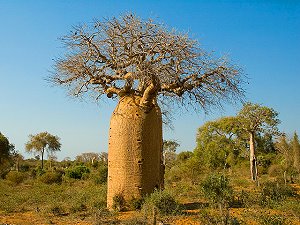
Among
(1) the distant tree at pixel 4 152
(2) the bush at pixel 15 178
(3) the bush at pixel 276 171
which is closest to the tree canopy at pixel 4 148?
(1) the distant tree at pixel 4 152

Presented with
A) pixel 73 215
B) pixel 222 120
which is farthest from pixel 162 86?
pixel 222 120

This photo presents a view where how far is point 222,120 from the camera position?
2453 centimetres

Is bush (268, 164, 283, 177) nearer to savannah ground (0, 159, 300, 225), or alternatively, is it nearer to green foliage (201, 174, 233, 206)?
savannah ground (0, 159, 300, 225)

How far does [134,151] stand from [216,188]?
2.00 m

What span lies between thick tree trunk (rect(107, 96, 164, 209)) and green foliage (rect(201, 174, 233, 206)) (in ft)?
5.06

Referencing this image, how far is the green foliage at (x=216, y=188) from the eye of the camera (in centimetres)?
600

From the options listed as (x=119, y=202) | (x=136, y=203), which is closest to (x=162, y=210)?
(x=136, y=203)

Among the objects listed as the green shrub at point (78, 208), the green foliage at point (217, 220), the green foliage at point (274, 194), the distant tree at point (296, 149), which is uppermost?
the distant tree at point (296, 149)

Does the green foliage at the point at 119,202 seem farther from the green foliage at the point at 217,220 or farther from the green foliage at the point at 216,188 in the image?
the green foliage at the point at 217,220

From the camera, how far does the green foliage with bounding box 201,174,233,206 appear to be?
19.7ft

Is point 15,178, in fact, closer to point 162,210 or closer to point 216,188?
point 162,210

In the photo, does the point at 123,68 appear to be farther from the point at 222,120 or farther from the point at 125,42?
the point at 222,120

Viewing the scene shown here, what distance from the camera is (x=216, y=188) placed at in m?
6.28

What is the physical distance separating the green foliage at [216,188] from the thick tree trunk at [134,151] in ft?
5.06
